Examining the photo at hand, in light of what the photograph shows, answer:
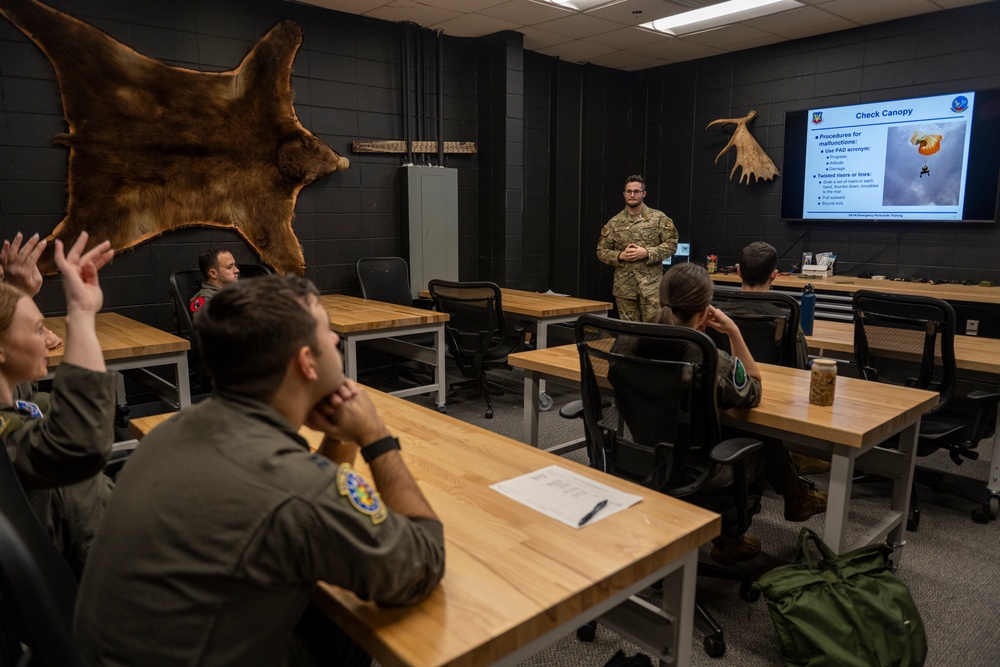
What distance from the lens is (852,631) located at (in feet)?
6.21

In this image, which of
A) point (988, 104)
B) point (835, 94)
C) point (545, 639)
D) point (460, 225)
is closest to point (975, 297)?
point (988, 104)

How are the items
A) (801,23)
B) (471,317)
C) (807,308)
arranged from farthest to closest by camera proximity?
(801,23) < (471,317) < (807,308)

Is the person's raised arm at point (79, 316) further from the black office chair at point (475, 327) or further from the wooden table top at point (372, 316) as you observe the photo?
the black office chair at point (475, 327)

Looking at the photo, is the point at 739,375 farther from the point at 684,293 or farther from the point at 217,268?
the point at 217,268

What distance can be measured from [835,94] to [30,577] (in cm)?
643

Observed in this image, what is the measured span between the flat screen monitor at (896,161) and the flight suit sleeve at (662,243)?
1358 millimetres

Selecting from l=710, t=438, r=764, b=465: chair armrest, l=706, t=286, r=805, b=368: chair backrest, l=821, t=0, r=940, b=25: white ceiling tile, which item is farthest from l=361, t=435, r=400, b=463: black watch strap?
l=821, t=0, r=940, b=25: white ceiling tile

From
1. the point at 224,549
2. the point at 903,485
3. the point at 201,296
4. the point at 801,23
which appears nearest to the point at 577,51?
the point at 801,23

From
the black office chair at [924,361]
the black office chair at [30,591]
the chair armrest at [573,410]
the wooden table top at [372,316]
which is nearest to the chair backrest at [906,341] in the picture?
the black office chair at [924,361]

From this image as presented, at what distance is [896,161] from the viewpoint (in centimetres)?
538

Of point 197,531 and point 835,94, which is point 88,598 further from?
point 835,94

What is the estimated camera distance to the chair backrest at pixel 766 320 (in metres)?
2.75

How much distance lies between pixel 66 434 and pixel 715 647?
186cm

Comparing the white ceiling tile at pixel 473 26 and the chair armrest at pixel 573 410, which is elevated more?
the white ceiling tile at pixel 473 26
